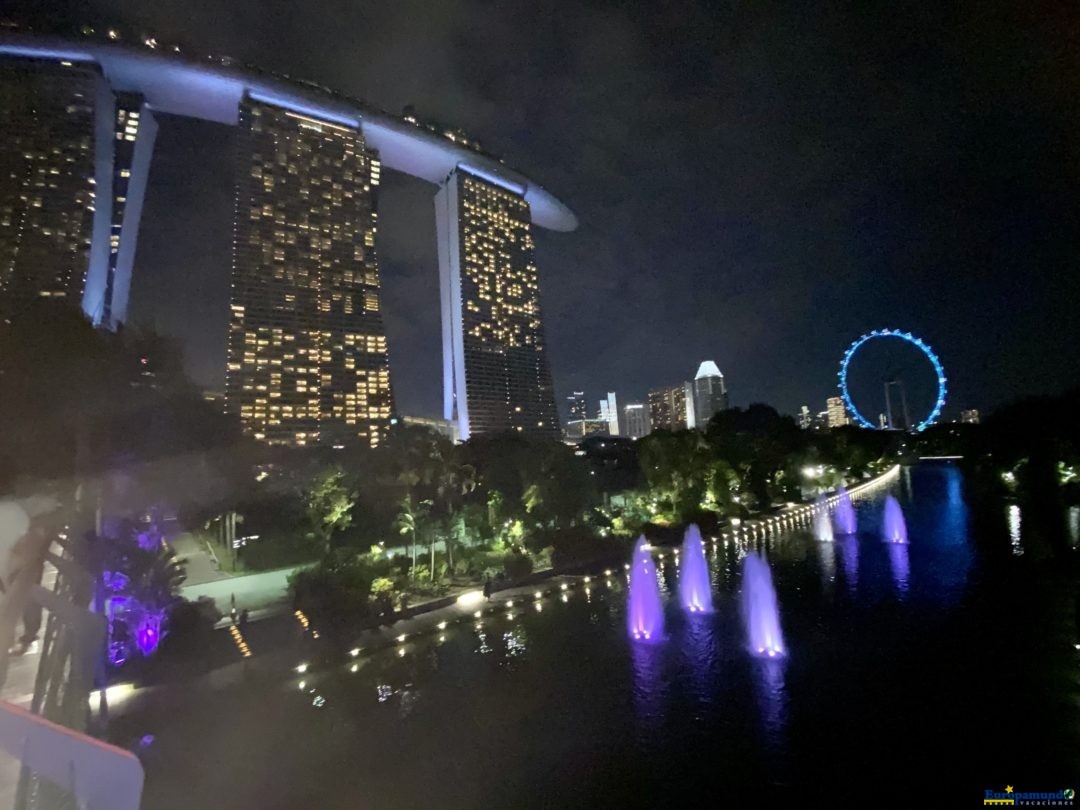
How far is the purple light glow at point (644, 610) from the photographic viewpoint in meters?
14.1

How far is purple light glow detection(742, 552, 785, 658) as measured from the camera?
12.4 m

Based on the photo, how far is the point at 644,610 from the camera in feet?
51.8

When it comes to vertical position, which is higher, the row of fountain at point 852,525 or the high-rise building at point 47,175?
the high-rise building at point 47,175

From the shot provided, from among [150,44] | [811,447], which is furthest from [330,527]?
[150,44]

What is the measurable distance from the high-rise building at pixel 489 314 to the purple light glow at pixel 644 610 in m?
60.9

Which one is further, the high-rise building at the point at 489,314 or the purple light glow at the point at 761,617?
the high-rise building at the point at 489,314

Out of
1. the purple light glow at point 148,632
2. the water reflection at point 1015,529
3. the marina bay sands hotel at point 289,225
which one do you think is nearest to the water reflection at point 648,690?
the purple light glow at point 148,632

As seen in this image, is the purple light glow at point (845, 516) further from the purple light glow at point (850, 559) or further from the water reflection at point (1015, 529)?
the water reflection at point (1015, 529)

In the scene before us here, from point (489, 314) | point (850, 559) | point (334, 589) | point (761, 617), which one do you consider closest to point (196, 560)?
point (334, 589)

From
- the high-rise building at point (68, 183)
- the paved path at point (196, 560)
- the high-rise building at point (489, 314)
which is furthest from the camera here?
the high-rise building at point (489, 314)

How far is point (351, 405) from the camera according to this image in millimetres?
66000

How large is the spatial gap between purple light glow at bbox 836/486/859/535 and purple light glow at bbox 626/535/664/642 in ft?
46.3

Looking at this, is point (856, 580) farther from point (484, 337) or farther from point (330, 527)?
point (484, 337)

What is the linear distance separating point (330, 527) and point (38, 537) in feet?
48.2
